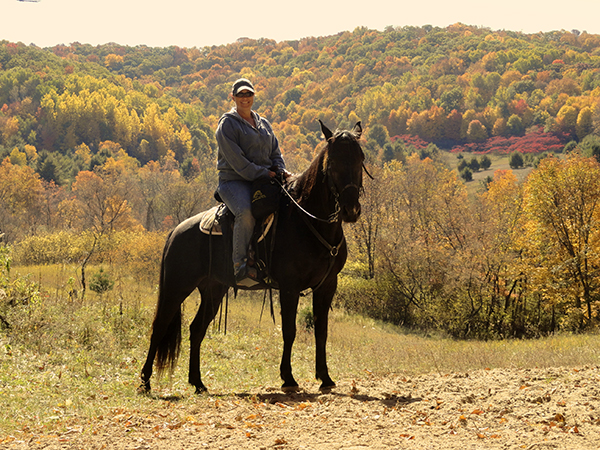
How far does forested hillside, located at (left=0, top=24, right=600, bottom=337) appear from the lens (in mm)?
29906

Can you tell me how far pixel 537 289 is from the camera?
28688 millimetres

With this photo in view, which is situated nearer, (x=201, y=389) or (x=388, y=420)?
(x=388, y=420)

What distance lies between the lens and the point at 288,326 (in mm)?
7090

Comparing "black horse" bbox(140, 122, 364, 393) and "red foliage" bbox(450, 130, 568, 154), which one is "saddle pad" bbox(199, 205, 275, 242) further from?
"red foliage" bbox(450, 130, 568, 154)

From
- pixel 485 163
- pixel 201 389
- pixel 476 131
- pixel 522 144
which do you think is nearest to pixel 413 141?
pixel 476 131

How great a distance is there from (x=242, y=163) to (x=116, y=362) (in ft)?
16.8

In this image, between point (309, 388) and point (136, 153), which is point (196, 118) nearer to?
point (136, 153)

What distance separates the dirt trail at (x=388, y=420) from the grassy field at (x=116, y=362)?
816mm

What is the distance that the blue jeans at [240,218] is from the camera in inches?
281

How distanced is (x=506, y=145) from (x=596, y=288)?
124m

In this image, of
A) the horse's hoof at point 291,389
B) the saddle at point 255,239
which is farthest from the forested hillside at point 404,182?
the saddle at point 255,239

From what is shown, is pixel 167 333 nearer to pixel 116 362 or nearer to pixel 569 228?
pixel 116 362

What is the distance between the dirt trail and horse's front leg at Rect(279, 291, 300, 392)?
1.26 feet

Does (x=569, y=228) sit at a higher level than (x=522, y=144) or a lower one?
lower
